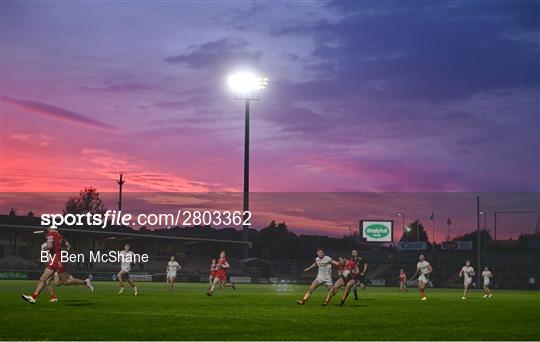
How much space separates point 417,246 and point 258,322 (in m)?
98.7

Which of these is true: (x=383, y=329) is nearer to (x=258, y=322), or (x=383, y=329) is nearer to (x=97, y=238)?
(x=258, y=322)

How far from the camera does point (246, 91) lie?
83.5 metres

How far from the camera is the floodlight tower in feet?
262

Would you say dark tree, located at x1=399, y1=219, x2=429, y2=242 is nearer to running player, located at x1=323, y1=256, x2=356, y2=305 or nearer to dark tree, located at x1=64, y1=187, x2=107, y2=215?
dark tree, located at x1=64, y1=187, x2=107, y2=215

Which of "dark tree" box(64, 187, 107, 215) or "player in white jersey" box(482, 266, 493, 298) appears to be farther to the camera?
"dark tree" box(64, 187, 107, 215)

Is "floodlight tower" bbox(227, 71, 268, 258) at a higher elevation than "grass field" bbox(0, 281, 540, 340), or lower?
higher

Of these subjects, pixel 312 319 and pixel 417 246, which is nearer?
pixel 312 319

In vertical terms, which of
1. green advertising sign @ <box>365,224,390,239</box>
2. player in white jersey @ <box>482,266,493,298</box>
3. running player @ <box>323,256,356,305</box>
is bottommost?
player in white jersey @ <box>482,266,493,298</box>

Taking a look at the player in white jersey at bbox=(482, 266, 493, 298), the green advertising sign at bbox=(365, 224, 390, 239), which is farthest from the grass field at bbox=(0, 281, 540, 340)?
the green advertising sign at bbox=(365, 224, 390, 239)

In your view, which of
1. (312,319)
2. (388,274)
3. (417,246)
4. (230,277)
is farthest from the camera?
(417,246)

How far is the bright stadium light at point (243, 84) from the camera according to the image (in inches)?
3295

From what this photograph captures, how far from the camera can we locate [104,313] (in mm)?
19828

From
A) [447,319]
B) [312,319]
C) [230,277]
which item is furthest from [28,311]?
[230,277]

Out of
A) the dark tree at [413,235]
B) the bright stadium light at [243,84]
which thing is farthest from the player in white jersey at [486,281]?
the dark tree at [413,235]
